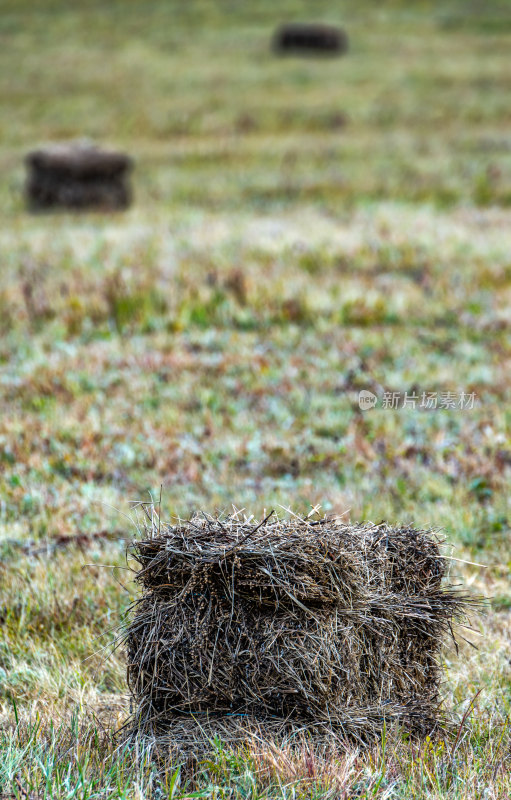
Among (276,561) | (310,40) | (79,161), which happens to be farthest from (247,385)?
(310,40)

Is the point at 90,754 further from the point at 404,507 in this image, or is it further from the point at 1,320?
the point at 1,320

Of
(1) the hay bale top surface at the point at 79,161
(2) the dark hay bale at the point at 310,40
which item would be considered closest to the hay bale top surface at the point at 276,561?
(1) the hay bale top surface at the point at 79,161

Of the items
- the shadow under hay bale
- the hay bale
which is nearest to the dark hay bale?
the shadow under hay bale

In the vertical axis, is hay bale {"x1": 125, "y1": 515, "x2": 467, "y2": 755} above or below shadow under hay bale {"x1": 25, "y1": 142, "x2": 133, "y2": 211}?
above

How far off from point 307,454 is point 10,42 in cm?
3507

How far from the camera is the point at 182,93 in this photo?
89.6 feet

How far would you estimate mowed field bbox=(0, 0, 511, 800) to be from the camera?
127 inches

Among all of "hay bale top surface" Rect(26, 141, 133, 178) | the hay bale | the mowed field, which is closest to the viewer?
the hay bale

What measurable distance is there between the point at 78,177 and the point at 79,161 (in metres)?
0.29

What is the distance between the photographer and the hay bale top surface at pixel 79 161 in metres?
15.1

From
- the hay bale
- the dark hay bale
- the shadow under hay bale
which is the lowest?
the dark hay bale

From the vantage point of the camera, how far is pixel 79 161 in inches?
595

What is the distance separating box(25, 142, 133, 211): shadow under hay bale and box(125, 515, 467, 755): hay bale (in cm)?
1296

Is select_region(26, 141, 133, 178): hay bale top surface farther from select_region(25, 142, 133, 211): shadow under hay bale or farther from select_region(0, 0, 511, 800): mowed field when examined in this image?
select_region(0, 0, 511, 800): mowed field
